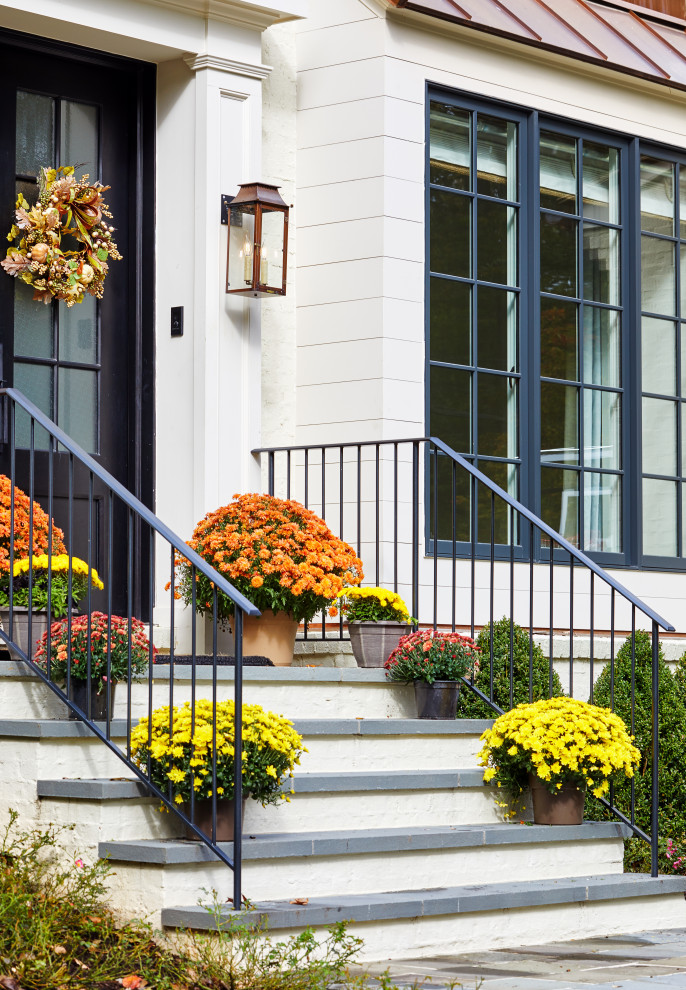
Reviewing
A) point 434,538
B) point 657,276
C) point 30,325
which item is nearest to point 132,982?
point 434,538

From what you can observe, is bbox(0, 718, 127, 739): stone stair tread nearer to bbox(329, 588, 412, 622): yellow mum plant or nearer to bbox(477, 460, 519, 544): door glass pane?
bbox(329, 588, 412, 622): yellow mum plant

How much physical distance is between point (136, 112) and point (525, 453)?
8.65 feet

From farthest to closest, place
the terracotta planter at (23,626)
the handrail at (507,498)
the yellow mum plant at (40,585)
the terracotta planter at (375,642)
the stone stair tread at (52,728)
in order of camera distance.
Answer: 1. the terracotta planter at (375,642)
2. the handrail at (507,498)
3. the yellow mum plant at (40,585)
4. the terracotta planter at (23,626)
5. the stone stair tread at (52,728)

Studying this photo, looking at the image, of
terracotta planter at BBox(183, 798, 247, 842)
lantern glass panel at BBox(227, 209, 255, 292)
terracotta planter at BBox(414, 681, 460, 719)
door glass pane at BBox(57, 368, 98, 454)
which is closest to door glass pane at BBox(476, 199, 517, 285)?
lantern glass panel at BBox(227, 209, 255, 292)

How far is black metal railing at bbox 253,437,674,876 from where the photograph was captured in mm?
7121

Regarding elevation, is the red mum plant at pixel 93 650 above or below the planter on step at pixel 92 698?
above

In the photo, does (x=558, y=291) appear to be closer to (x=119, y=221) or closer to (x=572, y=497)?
(x=572, y=497)

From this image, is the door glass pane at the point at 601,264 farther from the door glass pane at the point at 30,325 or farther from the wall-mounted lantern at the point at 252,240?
the door glass pane at the point at 30,325

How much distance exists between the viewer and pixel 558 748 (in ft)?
19.1

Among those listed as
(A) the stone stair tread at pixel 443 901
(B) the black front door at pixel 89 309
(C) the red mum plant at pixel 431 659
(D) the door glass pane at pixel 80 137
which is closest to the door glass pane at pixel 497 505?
(C) the red mum plant at pixel 431 659

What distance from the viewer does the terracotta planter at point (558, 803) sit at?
6031 mm

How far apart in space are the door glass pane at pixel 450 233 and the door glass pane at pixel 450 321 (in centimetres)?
8

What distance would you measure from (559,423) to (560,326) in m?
0.53

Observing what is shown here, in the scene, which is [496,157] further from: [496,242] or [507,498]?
[507,498]
